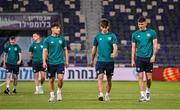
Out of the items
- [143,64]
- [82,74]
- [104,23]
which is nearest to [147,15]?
[82,74]

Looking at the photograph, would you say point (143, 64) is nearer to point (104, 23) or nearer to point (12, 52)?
point (104, 23)

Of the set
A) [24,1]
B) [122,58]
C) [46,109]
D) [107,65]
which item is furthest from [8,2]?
[46,109]

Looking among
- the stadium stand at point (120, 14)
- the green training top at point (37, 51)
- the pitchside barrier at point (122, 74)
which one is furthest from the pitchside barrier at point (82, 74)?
the green training top at point (37, 51)

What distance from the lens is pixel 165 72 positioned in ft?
119

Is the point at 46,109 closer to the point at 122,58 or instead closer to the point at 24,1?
the point at 122,58

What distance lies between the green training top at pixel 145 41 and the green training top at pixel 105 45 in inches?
28.2

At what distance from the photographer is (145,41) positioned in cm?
1741

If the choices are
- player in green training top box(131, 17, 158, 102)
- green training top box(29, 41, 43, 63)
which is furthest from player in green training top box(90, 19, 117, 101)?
green training top box(29, 41, 43, 63)

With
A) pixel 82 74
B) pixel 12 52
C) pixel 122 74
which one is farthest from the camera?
pixel 122 74

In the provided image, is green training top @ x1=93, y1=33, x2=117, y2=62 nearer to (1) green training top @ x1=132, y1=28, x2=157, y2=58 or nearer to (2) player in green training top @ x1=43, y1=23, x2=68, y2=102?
(1) green training top @ x1=132, y1=28, x2=157, y2=58

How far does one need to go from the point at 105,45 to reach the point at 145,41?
3.86 ft

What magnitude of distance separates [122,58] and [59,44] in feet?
72.1

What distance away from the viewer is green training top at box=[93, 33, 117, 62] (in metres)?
17.7

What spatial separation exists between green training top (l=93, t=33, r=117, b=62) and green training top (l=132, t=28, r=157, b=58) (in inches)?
28.2
